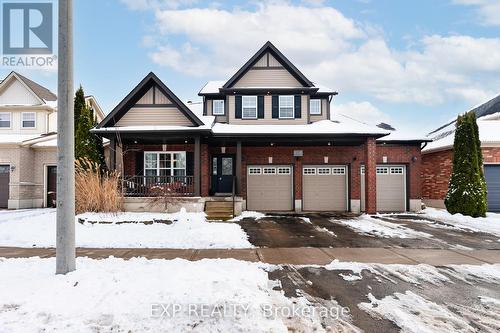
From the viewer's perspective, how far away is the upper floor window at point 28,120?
18.7 m

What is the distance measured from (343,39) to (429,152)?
8748 mm

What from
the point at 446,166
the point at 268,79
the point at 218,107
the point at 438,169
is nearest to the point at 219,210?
the point at 218,107

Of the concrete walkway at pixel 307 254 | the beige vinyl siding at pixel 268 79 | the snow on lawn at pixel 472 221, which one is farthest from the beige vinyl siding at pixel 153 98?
the snow on lawn at pixel 472 221

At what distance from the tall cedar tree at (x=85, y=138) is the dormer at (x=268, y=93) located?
6.76 meters

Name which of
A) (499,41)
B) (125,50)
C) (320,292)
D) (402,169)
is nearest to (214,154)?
(125,50)

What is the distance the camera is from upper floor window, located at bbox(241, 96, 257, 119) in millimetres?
15898

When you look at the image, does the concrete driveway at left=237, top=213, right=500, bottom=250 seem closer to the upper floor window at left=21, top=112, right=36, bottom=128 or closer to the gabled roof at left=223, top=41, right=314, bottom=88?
the gabled roof at left=223, top=41, right=314, bottom=88

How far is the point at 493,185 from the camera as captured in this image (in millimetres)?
14773

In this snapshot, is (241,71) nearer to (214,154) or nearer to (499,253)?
(214,154)

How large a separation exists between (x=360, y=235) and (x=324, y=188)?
6.90 meters

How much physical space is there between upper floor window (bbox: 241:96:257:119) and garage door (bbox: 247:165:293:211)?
2.99 meters

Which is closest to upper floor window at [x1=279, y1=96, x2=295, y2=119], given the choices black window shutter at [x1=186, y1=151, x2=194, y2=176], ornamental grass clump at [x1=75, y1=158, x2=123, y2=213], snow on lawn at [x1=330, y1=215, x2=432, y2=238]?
black window shutter at [x1=186, y1=151, x2=194, y2=176]

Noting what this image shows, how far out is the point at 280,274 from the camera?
5.05 metres

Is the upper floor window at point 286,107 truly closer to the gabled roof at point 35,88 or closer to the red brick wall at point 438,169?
the red brick wall at point 438,169
